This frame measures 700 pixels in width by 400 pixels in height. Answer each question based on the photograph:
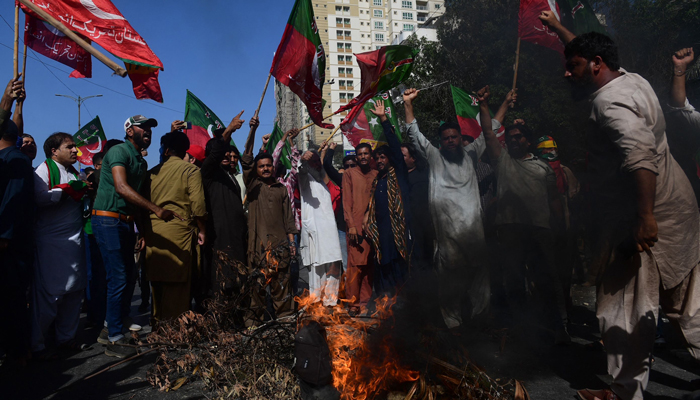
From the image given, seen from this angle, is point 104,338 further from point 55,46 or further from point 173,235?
point 55,46

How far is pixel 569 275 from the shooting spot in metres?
4.55

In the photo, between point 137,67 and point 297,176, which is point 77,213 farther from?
point 297,176

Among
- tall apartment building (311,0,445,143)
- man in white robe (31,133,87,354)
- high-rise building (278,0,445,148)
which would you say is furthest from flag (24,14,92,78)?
tall apartment building (311,0,445,143)


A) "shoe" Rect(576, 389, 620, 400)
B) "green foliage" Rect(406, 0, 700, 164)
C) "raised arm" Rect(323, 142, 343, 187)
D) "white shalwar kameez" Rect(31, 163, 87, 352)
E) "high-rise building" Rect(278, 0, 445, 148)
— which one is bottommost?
"shoe" Rect(576, 389, 620, 400)

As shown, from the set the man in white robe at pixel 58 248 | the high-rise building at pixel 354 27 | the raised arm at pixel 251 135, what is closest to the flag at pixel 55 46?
the man in white robe at pixel 58 248

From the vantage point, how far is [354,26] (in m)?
78.0

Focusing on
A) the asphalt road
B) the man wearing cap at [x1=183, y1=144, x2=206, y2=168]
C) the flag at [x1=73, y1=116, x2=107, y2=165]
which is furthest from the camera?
the flag at [x1=73, y1=116, x2=107, y2=165]

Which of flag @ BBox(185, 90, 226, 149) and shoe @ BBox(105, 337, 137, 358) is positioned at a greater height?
flag @ BBox(185, 90, 226, 149)

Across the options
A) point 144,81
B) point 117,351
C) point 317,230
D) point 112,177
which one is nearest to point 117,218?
point 112,177

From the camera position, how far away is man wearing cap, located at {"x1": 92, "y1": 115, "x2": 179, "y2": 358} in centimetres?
407

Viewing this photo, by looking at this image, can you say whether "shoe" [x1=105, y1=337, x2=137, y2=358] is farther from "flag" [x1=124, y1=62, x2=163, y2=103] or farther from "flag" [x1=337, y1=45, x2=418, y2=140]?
"flag" [x1=337, y1=45, x2=418, y2=140]

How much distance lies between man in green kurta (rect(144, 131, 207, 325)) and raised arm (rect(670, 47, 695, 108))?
13.7 ft

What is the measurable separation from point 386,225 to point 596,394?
292 cm

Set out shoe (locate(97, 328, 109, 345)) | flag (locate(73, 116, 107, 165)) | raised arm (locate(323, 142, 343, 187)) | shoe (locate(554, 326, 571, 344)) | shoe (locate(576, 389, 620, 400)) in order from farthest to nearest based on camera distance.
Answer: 1. flag (locate(73, 116, 107, 165))
2. raised arm (locate(323, 142, 343, 187))
3. shoe (locate(97, 328, 109, 345))
4. shoe (locate(554, 326, 571, 344))
5. shoe (locate(576, 389, 620, 400))
